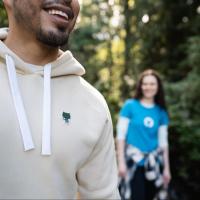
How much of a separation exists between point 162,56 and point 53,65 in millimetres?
11012

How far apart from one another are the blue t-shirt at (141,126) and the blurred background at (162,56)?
274 centimetres

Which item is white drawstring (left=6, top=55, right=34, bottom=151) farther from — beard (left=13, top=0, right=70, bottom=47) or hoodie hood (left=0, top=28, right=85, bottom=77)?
beard (left=13, top=0, right=70, bottom=47)

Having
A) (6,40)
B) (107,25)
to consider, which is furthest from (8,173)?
(107,25)

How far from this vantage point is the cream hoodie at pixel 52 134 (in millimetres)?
1781

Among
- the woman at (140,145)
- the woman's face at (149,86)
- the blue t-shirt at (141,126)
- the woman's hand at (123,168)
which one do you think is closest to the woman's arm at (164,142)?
the woman at (140,145)

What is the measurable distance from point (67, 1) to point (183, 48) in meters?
9.98

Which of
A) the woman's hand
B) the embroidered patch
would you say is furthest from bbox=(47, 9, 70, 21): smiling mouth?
the woman's hand

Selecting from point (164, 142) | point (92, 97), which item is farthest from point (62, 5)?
point (164, 142)

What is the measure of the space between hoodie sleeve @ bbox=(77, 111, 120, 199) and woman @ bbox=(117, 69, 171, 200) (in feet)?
11.0

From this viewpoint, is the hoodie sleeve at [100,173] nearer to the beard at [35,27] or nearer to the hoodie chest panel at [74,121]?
the hoodie chest panel at [74,121]

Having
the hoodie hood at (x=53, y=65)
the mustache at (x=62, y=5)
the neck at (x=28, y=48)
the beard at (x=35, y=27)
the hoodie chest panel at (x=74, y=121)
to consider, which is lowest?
the hoodie chest panel at (x=74, y=121)

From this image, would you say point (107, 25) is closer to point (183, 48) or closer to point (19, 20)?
point (183, 48)

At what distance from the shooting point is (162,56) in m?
12.8

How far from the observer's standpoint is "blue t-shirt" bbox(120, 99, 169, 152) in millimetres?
5492
